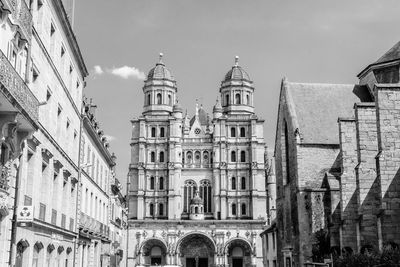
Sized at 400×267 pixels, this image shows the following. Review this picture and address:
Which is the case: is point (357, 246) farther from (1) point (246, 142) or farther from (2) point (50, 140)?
(1) point (246, 142)

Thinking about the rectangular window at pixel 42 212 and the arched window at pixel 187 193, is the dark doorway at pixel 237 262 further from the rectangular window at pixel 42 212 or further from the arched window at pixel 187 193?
the rectangular window at pixel 42 212

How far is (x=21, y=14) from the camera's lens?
12.2 m

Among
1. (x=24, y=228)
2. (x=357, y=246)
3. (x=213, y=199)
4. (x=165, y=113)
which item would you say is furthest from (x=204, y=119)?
(x=24, y=228)

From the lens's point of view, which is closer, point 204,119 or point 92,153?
point 92,153

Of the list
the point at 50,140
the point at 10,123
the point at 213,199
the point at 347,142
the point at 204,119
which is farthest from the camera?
the point at 204,119

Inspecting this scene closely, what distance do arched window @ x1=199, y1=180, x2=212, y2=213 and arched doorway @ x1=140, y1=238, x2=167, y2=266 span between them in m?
7.36

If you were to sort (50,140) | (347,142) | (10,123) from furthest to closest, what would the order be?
(347,142)
(50,140)
(10,123)

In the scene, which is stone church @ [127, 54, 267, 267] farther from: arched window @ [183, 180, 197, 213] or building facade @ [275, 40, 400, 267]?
building facade @ [275, 40, 400, 267]

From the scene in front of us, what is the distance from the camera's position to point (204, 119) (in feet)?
269

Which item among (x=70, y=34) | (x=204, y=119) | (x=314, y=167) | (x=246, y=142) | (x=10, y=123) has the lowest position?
(x=10, y=123)

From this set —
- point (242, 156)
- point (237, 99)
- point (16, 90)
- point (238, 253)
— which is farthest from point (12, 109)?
point (237, 99)

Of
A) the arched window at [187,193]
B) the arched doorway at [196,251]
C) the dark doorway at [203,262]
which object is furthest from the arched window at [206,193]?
the dark doorway at [203,262]

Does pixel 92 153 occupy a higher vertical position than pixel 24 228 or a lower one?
higher

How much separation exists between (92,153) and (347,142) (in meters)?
12.9
